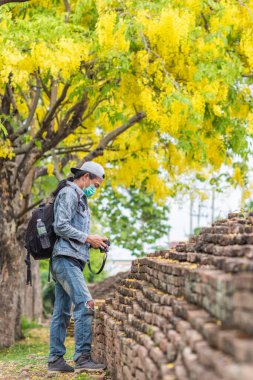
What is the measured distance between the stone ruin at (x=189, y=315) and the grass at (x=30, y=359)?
0.64 metres

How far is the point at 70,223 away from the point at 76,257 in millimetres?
333

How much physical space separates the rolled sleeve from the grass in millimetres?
1332

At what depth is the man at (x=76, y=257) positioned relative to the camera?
7906 millimetres

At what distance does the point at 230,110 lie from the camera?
14305 mm

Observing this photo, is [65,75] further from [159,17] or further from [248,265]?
[248,265]

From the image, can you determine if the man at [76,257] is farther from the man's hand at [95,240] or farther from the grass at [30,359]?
the grass at [30,359]

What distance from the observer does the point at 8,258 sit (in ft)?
48.2

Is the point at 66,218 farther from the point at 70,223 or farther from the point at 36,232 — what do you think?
the point at 36,232

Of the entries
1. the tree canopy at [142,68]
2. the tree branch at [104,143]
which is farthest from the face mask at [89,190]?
the tree branch at [104,143]

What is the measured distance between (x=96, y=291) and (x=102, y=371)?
11.7m

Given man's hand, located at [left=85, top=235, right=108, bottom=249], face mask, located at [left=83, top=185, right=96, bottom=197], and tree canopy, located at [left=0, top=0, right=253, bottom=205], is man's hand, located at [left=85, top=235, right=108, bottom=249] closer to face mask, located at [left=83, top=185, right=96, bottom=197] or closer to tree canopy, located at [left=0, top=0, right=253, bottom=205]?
face mask, located at [left=83, top=185, right=96, bottom=197]

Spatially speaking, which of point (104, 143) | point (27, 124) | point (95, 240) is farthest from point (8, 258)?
point (95, 240)

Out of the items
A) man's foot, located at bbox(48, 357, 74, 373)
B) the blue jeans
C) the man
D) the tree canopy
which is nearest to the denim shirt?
the man

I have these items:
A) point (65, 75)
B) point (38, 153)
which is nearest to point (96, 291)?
point (38, 153)
